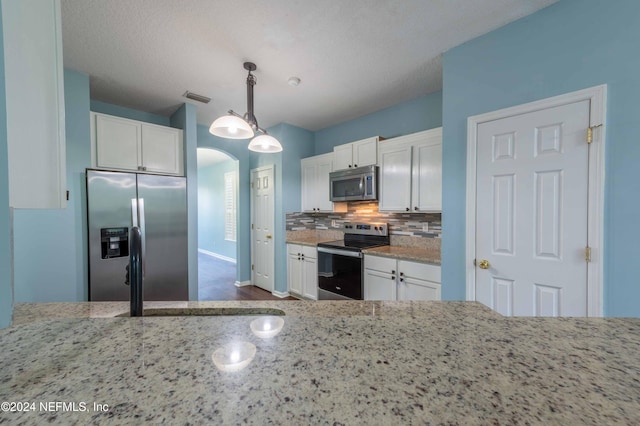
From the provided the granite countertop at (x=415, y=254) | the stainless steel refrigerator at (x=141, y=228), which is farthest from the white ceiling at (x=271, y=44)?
the granite countertop at (x=415, y=254)

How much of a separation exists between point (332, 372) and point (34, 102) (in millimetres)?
911

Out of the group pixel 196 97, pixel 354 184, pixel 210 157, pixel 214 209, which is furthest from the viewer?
pixel 214 209

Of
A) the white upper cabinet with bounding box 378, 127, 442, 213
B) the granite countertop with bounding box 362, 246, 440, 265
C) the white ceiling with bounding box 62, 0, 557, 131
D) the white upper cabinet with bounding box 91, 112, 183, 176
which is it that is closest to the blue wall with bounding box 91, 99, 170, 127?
the white ceiling with bounding box 62, 0, 557, 131

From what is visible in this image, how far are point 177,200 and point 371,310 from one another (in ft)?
8.73

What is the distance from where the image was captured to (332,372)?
18.3 inches

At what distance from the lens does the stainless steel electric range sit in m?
2.78

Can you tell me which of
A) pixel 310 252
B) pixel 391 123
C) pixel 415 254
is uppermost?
pixel 391 123

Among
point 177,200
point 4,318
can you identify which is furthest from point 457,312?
point 177,200

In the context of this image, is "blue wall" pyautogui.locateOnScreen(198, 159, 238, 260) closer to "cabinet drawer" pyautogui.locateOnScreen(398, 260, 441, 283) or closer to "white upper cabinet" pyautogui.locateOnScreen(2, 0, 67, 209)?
"cabinet drawer" pyautogui.locateOnScreen(398, 260, 441, 283)

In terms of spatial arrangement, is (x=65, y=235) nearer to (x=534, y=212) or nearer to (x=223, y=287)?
(x=223, y=287)

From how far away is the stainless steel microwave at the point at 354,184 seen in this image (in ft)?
9.70

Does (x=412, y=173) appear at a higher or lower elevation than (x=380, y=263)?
higher

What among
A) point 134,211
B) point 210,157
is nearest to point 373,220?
point 134,211

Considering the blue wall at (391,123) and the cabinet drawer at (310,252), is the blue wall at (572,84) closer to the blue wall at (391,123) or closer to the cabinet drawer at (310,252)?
the blue wall at (391,123)
